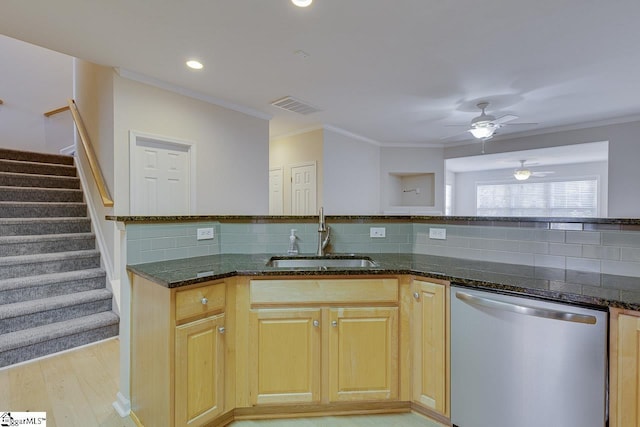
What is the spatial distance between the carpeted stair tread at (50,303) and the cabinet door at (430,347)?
2861 mm

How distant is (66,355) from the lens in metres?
2.56

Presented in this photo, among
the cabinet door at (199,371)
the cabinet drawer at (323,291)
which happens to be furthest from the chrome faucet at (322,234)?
the cabinet door at (199,371)

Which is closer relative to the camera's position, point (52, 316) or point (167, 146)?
point (52, 316)

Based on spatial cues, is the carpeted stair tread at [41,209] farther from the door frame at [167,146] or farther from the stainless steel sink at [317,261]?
the stainless steel sink at [317,261]

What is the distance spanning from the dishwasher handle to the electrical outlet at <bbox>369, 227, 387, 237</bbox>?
0.83 meters

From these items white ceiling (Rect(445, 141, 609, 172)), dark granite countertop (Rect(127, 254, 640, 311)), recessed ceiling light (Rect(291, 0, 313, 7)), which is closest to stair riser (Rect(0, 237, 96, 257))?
dark granite countertop (Rect(127, 254, 640, 311))

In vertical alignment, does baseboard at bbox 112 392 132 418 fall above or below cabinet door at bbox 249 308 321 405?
below

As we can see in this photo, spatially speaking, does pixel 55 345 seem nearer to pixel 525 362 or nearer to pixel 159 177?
pixel 159 177

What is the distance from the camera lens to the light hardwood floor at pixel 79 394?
177cm

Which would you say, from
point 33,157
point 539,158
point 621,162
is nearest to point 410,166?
point 539,158

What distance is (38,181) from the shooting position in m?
3.89

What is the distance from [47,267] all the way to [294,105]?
3255 mm

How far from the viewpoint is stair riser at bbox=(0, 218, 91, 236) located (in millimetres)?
3170

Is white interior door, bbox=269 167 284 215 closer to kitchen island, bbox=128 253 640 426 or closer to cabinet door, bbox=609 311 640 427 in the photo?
kitchen island, bbox=128 253 640 426
